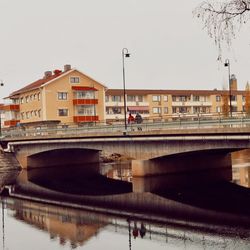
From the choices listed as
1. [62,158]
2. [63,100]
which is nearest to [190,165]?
A: [62,158]

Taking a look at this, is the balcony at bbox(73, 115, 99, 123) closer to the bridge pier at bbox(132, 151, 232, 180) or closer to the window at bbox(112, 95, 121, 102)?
the window at bbox(112, 95, 121, 102)

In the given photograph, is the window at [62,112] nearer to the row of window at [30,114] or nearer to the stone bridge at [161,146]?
the row of window at [30,114]

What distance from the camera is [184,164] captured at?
150 feet

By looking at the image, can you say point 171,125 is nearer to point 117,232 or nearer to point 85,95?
point 117,232

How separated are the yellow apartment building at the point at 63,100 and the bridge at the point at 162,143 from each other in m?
21.3

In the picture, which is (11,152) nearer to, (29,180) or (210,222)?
(29,180)

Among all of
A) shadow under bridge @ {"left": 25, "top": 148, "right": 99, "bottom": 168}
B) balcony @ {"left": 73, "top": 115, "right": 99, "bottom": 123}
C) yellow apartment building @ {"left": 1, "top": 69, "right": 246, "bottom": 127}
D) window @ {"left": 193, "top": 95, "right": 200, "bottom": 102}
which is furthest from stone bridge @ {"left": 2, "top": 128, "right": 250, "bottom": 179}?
window @ {"left": 193, "top": 95, "right": 200, "bottom": 102}

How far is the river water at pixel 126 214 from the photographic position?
20.9 m

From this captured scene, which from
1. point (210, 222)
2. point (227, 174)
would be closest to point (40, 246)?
point (210, 222)

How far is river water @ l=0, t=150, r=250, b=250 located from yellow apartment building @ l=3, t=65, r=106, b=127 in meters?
34.2

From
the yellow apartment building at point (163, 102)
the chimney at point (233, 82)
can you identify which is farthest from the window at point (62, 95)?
the chimney at point (233, 82)

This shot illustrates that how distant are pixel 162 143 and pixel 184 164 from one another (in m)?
7.06

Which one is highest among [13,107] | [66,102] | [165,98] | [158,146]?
[165,98]

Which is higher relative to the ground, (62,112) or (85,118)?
(62,112)
